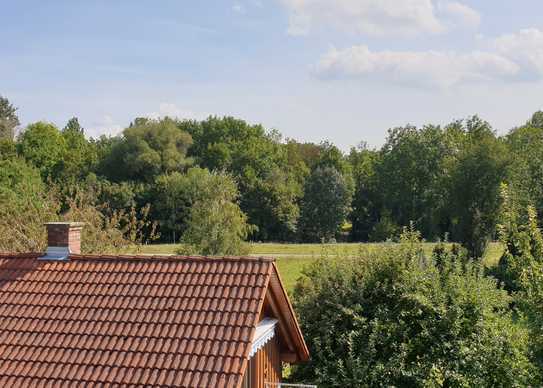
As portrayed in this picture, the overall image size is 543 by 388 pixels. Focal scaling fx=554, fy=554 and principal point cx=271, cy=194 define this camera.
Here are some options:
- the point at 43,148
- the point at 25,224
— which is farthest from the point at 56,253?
the point at 43,148

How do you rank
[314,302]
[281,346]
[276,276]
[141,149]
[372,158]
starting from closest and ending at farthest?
[276,276] → [281,346] → [314,302] → [141,149] → [372,158]

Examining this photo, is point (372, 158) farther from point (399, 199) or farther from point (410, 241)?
point (410, 241)

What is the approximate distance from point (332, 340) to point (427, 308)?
2883 mm

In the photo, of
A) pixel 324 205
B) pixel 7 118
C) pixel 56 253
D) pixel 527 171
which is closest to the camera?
pixel 56 253

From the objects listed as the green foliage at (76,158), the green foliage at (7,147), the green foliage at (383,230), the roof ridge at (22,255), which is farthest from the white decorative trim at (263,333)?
the green foliage at (7,147)

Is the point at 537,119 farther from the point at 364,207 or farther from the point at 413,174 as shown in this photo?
the point at 364,207

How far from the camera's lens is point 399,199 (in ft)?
208

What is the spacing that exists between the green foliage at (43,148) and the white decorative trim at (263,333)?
180ft

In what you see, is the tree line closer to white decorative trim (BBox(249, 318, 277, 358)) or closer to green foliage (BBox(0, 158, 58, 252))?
green foliage (BBox(0, 158, 58, 252))

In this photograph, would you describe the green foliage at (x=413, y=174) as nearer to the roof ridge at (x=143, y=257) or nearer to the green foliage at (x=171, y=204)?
the green foliage at (x=171, y=204)

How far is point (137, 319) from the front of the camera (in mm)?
9523

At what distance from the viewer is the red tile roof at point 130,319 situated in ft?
28.1

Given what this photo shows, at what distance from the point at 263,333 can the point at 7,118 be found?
82.4 metres

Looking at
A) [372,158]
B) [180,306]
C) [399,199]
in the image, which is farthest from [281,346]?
[372,158]
